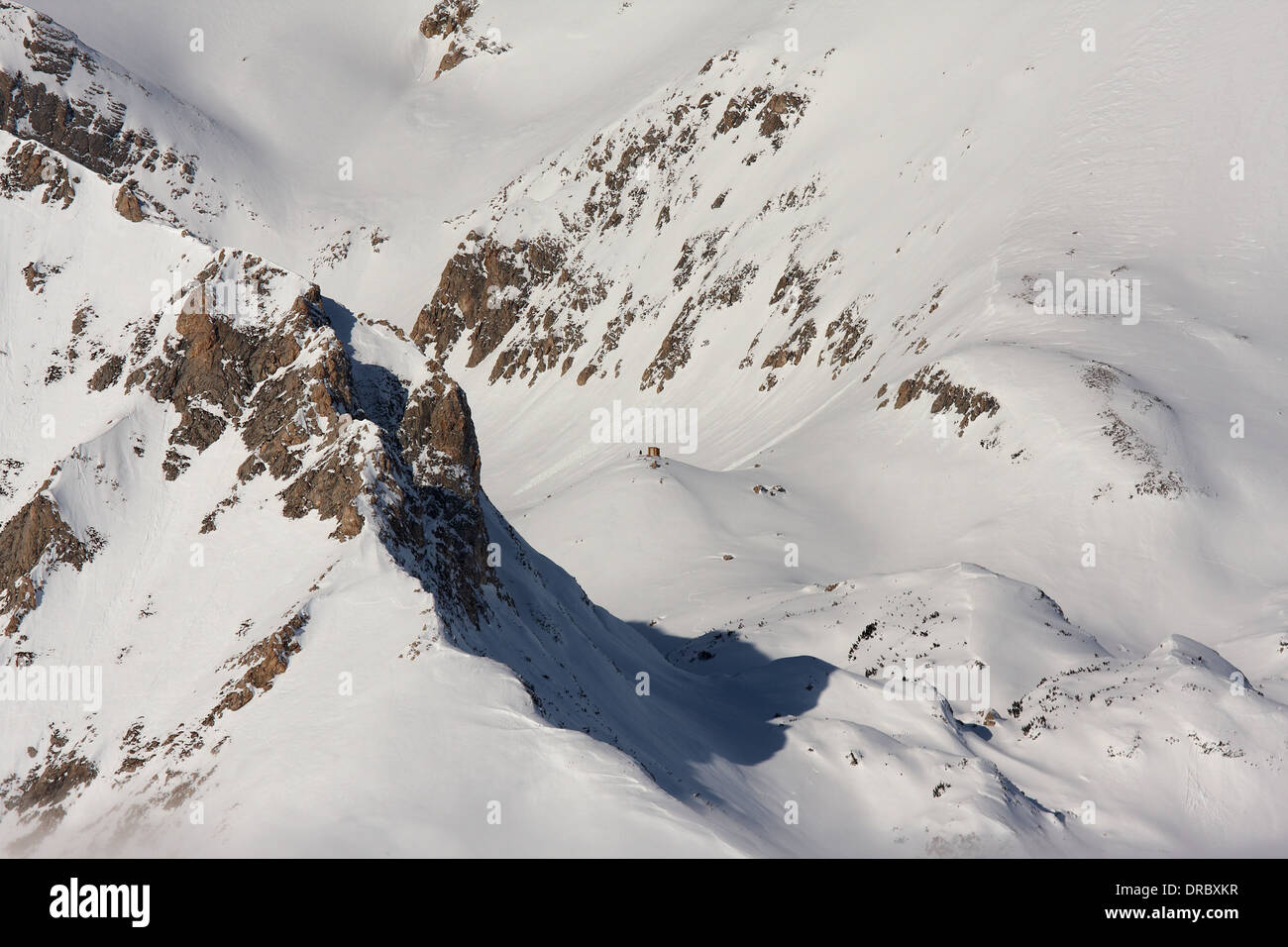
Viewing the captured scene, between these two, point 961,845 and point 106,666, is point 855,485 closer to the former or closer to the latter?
point 961,845

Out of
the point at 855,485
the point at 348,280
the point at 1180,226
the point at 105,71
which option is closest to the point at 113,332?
the point at 855,485

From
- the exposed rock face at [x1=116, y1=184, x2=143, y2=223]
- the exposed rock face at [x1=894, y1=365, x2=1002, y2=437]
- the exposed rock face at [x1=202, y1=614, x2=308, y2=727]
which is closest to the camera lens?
the exposed rock face at [x1=202, y1=614, x2=308, y2=727]

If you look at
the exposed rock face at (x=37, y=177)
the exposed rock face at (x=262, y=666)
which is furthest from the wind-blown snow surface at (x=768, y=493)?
the exposed rock face at (x=37, y=177)

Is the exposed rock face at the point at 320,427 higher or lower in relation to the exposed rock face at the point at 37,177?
lower

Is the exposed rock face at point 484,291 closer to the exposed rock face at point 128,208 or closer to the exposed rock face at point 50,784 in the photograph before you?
the exposed rock face at point 128,208

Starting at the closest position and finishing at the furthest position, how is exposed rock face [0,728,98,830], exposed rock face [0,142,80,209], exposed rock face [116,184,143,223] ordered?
exposed rock face [0,728,98,830], exposed rock face [116,184,143,223], exposed rock face [0,142,80,209]
